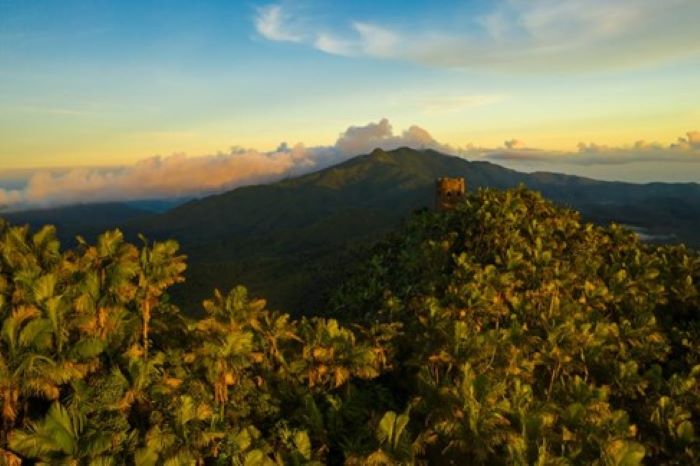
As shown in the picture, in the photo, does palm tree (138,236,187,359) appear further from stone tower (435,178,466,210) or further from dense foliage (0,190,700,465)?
stone tower (435,178,466,210)

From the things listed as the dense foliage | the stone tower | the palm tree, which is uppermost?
the stone tower

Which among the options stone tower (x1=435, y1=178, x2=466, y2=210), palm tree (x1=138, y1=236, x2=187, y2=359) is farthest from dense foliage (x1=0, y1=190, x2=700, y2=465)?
stone tower (x1=435, y1=178, x2=466, y2=210)

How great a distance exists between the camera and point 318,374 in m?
38.5

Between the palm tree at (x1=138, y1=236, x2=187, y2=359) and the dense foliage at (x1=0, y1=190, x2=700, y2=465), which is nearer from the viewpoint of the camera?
the dense foliage at (x1=0, y1=190, x2=700, y2=465)

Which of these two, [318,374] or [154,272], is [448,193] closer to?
[318,374]

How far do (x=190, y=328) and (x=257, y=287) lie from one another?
466 ft

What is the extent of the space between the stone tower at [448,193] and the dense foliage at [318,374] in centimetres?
3711

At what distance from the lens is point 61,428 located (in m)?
22.1

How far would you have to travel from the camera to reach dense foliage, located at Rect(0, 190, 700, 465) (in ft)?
83.3

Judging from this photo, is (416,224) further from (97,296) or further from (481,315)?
(97,296)

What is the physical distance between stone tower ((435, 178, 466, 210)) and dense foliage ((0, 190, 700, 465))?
37.1 m

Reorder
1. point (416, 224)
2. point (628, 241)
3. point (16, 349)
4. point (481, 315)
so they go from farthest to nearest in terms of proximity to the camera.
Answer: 1. point (416, 224)
2. point (628, 241)
3. point (481, 315)
4. point (16, 349)

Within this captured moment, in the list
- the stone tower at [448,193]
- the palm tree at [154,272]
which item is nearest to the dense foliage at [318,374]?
the palm tree at [154,272]

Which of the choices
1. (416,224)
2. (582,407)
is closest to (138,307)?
(582,407)
